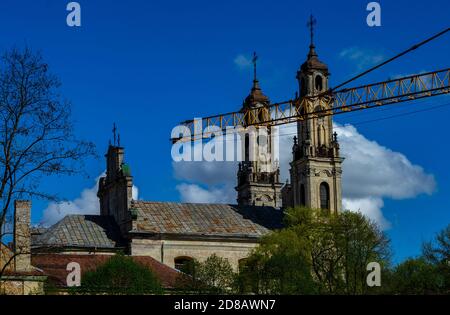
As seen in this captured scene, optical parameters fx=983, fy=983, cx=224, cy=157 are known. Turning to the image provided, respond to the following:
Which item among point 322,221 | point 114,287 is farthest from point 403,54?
point 114,287

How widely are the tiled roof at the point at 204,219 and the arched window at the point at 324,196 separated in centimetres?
403

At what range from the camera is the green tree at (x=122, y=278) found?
46.8 m

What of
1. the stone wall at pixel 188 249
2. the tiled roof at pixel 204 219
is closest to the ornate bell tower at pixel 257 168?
the tiled roof at pixel 204 219

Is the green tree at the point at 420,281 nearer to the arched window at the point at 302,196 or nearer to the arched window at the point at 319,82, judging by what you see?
the arched window at the point at 302,196

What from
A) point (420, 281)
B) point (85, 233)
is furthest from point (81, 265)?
point (420, 281)

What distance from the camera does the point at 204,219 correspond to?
7081 cm

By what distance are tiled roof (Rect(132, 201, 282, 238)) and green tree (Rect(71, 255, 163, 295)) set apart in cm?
1726

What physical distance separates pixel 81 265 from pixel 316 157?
25.7 metres

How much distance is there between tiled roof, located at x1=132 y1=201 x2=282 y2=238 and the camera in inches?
2680

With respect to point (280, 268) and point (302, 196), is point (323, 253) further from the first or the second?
point (302, 196)

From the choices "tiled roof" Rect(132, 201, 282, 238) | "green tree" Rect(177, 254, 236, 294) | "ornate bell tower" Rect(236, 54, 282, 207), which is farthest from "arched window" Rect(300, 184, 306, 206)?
"green tree" Rect(177, 254, 236, 294)

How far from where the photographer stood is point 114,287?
46094 mm
